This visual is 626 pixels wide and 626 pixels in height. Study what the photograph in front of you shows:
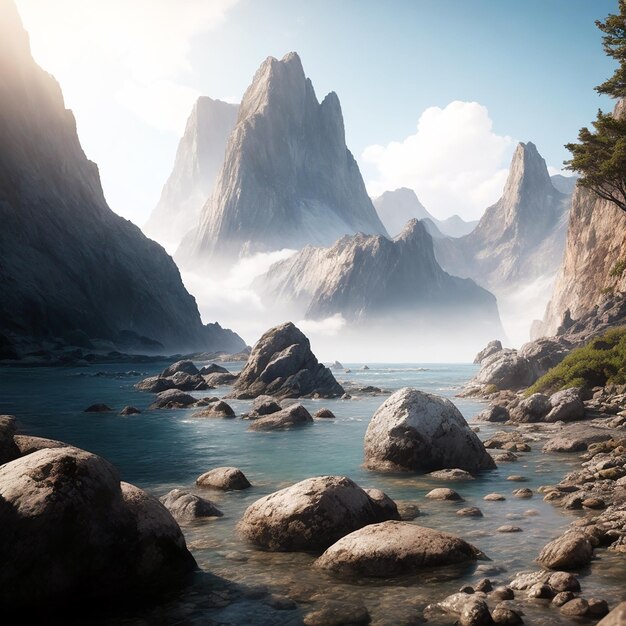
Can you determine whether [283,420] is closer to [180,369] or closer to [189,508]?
[189,508]

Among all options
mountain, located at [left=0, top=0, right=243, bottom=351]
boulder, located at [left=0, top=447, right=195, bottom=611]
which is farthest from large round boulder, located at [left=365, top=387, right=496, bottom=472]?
mountain, located at [left=0, top=0, right=243, bottom=351]

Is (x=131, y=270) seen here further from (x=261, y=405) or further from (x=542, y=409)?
(x=542, y=409)

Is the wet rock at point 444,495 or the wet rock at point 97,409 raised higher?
the wet rock at point 444,495

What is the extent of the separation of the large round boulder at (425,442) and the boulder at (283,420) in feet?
38.3

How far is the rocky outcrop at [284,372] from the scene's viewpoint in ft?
157

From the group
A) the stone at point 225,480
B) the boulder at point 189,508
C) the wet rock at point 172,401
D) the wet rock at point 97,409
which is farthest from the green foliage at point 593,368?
the wet rock at point 97,409

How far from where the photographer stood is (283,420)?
1167 inches

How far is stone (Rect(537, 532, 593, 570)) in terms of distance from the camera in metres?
8.20

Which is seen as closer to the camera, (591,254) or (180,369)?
(180,369)

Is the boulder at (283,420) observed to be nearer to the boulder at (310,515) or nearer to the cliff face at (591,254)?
the boulder at (310,515)

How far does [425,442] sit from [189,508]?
24.9 feet

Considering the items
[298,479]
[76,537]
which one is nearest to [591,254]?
[298,479]

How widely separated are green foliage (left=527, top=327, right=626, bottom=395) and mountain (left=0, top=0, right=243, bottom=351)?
7372 cm

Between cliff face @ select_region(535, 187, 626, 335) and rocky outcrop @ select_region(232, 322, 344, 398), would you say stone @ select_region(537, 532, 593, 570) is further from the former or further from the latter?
cliff face @ select_region(535, 187, 626, 335)
